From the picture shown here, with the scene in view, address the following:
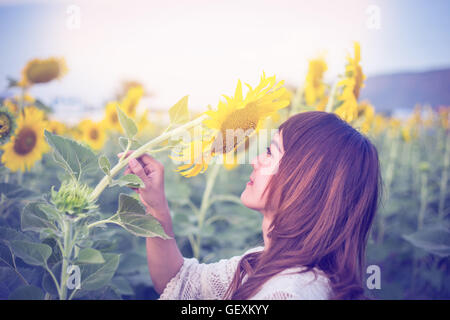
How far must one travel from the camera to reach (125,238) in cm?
129

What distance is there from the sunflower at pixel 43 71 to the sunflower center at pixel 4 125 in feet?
1.21

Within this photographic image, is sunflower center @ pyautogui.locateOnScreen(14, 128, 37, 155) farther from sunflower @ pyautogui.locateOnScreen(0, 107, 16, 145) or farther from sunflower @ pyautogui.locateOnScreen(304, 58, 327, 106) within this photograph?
sunflower @ pyautogui.locateOnScreen(304, 58, 327, 106)

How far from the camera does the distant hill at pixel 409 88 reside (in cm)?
179

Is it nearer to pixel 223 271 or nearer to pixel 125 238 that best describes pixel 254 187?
pixel 223 271

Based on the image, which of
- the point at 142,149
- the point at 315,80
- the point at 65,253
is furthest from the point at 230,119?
the point at 315,80

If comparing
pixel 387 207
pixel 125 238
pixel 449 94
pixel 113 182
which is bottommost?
pixel 387 207

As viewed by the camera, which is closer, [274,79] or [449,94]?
[274,79]

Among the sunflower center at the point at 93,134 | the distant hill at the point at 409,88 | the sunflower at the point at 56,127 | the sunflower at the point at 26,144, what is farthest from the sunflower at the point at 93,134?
the distant hill at the point at 409,88

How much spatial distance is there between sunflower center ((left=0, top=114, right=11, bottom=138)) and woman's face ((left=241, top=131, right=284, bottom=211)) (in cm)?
59

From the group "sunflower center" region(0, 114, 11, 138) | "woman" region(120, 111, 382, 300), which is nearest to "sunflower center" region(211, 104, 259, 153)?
"woman" region(120, 111, 382, 300)

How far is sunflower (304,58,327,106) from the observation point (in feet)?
4.63
